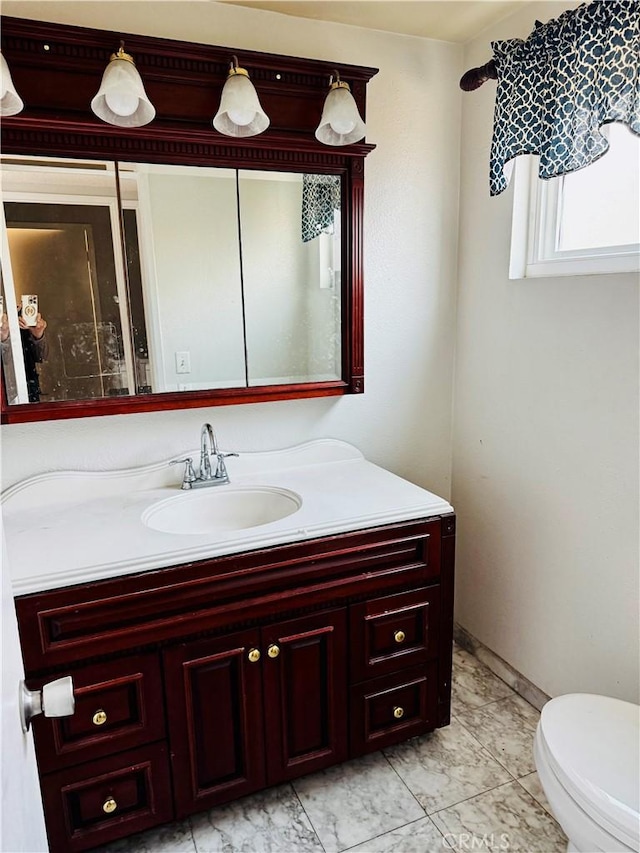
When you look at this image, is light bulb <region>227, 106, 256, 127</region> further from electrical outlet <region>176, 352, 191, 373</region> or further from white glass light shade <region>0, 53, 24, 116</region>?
electrical outlet <region>176, 352, 191, 373</region>

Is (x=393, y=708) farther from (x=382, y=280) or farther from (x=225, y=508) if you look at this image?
(x=382, y=280)

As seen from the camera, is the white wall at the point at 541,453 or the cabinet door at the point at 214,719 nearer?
the cabinet door at the point at 214,719

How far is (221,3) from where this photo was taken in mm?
1653

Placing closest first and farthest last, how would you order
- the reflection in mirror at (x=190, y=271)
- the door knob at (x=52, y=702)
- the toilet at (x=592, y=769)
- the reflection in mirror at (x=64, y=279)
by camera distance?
the door knob at (x=52, y=702), the toilet at (x=592, y=769), the reflection in mirror at (x=64, y=279), the reflection in mirror at (x=190, y=271)

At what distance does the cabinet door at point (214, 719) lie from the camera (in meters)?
1.38

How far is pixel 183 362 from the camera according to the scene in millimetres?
1723

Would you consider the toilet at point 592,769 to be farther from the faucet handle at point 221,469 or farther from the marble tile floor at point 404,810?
the faucet handle at point 221,469

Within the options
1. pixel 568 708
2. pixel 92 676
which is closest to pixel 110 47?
pixel 92 676

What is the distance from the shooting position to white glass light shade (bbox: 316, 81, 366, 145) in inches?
65.0

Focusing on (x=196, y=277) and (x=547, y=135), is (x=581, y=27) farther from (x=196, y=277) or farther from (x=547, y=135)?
(x=196, y=277)

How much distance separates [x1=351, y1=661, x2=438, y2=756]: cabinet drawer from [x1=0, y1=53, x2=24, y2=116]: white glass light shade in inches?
68.7

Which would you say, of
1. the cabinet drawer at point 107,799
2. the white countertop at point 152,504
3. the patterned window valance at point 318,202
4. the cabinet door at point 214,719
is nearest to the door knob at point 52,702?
the white countertop at point 152,504

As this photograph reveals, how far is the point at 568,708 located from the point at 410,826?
0.53 m

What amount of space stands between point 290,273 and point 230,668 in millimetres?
1177
